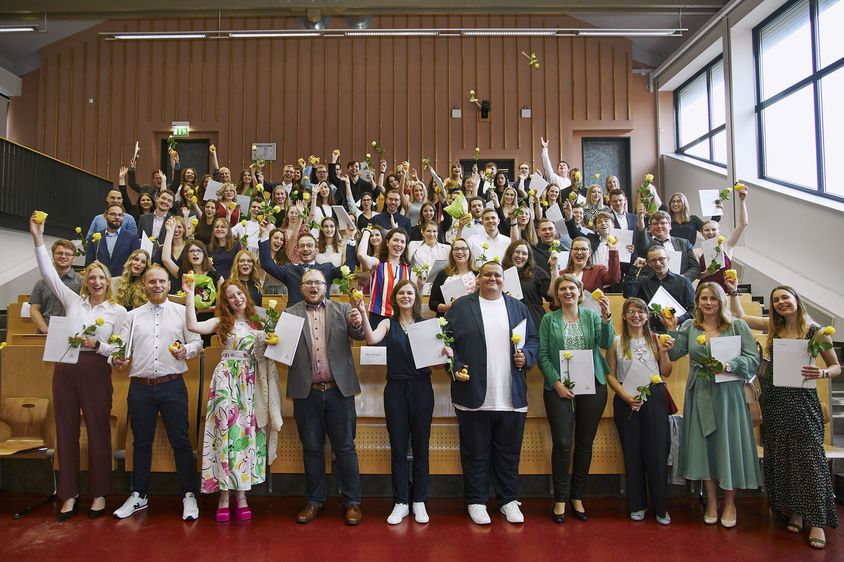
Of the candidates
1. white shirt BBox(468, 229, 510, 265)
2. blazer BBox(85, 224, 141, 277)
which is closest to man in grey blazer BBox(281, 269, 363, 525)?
white shirt BBox(468, 229, 510, 265)

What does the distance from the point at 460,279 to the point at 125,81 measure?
10.4 meters

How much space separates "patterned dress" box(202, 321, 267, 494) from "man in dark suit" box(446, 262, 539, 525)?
1.27m

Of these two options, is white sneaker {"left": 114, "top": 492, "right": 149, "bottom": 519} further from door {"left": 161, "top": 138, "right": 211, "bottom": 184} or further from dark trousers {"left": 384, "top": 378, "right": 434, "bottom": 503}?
door {"left": 161, "top": 138, "right": 211, "bottom": 184}

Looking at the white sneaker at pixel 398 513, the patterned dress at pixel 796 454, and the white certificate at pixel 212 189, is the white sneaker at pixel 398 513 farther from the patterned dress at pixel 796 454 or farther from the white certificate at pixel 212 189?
the white certificate at pixel 212 189

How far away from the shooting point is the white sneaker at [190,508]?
3574 mm

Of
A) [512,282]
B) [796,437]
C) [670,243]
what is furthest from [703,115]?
[796,437]

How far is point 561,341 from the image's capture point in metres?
3.67

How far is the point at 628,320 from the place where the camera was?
12.2 ft

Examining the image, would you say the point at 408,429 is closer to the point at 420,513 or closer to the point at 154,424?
the point at 420,513

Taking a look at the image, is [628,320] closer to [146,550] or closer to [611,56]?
[146,550]

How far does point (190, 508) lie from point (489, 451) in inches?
74.4

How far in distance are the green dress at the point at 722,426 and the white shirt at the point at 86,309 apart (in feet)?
11.9

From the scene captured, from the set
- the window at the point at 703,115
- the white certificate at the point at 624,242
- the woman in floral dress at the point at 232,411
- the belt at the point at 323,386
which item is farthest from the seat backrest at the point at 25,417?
the window at the point at 703,115

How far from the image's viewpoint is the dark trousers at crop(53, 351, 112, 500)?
12.0ft
